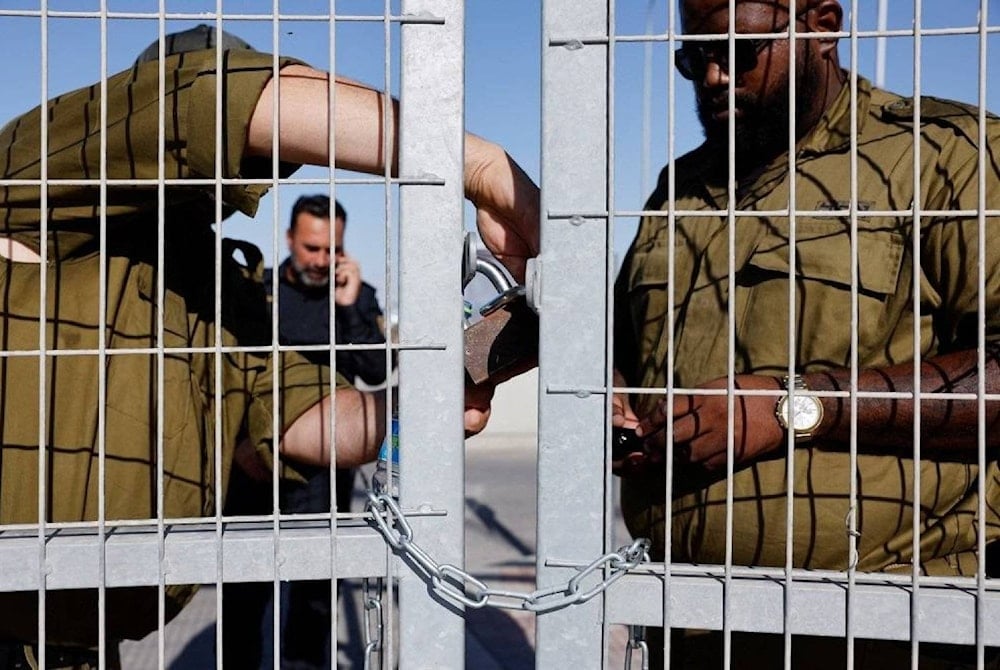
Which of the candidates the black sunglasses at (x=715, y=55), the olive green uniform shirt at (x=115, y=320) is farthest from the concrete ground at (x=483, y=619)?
the black sunglasses at (x=715, y=55)

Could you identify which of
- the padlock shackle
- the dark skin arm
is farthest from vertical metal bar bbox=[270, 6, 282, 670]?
the dark skin arm

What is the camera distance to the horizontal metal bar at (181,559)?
5.11 ft

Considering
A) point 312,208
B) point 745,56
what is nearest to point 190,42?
point 745,56

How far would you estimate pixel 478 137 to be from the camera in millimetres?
1799

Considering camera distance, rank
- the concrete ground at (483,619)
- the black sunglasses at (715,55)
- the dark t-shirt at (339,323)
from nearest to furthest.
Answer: the black sunglasses at (715,55) < the dark t-shirt at (339,323) < the concrete ground at (483,619)

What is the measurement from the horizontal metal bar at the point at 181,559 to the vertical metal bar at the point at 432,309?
11 centimetres

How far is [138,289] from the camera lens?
71.4 inches

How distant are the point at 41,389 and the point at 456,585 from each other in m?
0.66

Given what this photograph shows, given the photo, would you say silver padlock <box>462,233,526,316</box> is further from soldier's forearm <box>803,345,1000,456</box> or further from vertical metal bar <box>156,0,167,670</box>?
soldier's forearm <box>803,345,1000,456</box>

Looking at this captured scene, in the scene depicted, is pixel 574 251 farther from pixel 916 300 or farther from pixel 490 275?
pixel 916 300

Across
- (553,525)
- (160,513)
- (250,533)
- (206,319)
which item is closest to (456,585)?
(553,525)

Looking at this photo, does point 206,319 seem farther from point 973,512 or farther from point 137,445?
point 973,512

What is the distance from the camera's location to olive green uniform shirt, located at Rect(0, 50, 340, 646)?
1.65 m

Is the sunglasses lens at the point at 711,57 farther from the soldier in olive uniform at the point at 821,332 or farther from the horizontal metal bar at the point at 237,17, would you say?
the horizontal metal bar at the point at 237,17
